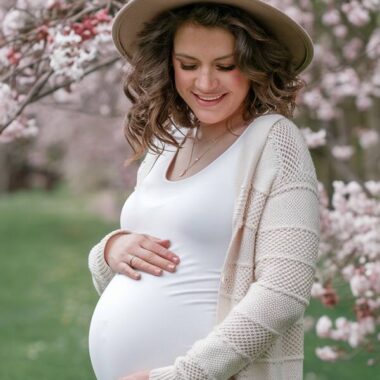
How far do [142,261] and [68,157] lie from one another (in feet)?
47.1

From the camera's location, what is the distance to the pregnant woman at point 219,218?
2262mm

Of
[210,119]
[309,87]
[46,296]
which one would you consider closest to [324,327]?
[309,87]

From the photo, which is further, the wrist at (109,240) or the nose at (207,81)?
the wrist at (109,240)

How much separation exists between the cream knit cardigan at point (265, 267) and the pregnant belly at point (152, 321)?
0.06 m

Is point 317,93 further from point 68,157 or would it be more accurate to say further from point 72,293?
point 68,157

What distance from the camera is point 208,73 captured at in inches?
93.4

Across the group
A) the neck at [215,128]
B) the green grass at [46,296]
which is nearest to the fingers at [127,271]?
the neck at [215,128]

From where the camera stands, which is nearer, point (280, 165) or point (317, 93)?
point (280, 165)

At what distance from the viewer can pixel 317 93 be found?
227 inches

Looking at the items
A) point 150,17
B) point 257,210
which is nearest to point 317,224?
point 257,210

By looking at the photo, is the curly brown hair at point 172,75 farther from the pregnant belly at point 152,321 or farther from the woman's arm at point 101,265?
the pregnant belly at point 152,321

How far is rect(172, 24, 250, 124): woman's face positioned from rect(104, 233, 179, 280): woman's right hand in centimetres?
32

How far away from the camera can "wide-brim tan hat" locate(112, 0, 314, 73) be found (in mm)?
2354

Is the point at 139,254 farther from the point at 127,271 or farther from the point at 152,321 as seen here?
the point at 152,321
